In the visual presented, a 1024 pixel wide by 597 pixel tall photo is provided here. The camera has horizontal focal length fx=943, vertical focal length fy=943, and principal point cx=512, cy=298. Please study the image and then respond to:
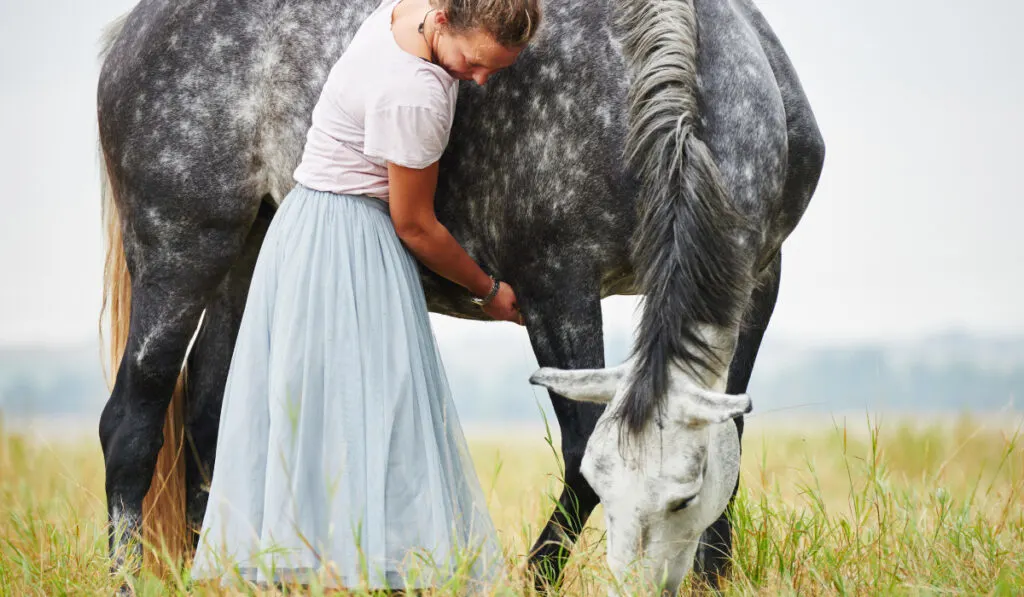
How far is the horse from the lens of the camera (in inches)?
93.0

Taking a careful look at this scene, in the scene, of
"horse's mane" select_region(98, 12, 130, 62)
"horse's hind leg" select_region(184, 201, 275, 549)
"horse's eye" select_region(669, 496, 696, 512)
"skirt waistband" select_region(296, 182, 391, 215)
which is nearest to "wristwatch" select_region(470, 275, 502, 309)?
"skirt waistband" select_region(296, 182, 391, 215)

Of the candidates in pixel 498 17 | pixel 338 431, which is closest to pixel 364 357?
pixel 338 431

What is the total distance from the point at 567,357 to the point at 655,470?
0.66m

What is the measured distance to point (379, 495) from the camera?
2.41 metres

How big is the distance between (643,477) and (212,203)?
1.84 m

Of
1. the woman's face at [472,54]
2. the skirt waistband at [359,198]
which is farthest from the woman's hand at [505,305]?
the woman's face at [472,54]

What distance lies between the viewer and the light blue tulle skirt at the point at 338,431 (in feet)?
7.86

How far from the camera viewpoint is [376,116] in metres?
2.40

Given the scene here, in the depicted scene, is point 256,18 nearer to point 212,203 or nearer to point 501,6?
point 212,203

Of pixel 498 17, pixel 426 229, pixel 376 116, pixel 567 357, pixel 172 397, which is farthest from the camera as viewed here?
pixel 172 397

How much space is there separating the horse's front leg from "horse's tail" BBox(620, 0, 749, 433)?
0.31 m

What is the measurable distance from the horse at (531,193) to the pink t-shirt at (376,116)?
0.38 metres

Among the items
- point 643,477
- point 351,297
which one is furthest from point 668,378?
point 351,297

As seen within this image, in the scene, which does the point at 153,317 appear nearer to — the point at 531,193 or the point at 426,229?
the point at 426,229
